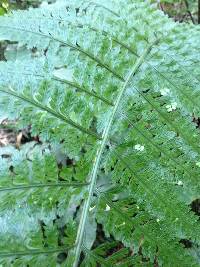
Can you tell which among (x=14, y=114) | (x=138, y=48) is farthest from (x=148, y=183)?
(x=138, y=48)

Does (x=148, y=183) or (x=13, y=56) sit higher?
(x=13, y=56)

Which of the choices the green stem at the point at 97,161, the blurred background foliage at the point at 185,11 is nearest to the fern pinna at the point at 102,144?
the green stem at the point at 97,161

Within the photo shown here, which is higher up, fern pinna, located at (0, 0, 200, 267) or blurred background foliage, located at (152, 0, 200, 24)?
blurred background foliage, located at (152, 0, 200, 24)

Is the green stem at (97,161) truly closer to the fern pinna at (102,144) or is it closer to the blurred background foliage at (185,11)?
the fern pinna at (102,144)

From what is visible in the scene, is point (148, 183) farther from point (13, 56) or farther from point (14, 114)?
Result: point (13, 56)

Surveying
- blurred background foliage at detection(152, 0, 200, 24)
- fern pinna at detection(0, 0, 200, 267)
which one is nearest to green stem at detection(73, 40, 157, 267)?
fern pinna at detection(0, 0, 200, 267)

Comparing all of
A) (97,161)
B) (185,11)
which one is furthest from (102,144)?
(185,11)

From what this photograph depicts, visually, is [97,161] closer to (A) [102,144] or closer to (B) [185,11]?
(A) [102,144]

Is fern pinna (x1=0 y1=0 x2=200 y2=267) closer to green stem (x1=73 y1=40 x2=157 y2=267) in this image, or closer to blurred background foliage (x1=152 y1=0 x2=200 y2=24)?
green stem (x1=73 y1=40 x2=157 y2=267)
